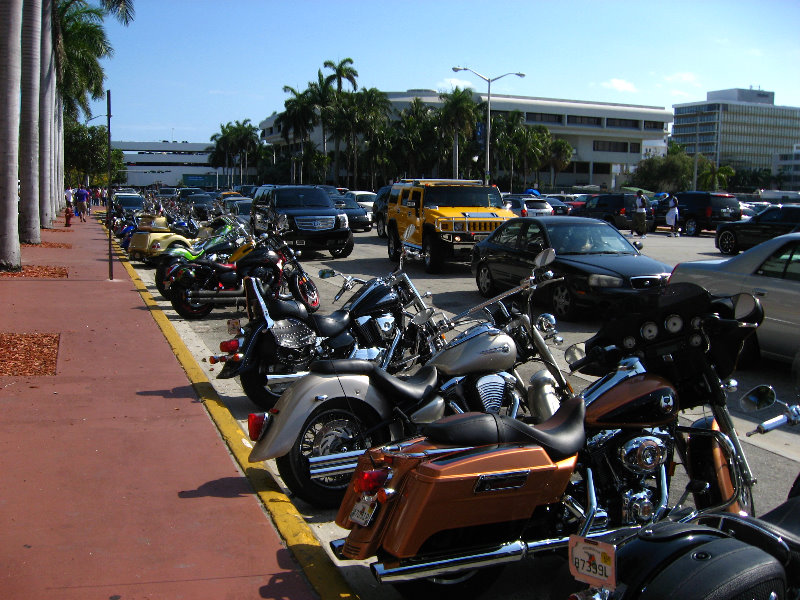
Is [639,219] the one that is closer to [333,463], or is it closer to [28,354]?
[28,354]

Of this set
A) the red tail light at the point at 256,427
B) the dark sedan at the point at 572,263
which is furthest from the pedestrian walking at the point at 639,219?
the red tail light at the point at 256,427

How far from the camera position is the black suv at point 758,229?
24.0 metres

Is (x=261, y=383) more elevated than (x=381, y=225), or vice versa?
(x=381, y=225)

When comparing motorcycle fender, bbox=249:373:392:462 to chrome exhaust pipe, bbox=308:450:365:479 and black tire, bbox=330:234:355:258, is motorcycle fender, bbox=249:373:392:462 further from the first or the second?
black tire, bbox=330:234:355:258

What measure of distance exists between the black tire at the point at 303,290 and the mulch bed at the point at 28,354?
2951mm

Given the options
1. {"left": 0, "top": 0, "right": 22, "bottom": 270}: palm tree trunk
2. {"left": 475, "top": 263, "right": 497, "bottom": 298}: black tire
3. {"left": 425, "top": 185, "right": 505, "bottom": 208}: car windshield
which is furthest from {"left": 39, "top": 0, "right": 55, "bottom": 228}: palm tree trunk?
{"left": 475, "top": 263, "right": 497, "bottom": 298}: black tire

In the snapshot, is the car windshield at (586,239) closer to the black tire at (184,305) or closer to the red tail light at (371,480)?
the black tire at (184,305)

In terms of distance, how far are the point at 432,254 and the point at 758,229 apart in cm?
1275

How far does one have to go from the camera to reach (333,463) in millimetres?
4855

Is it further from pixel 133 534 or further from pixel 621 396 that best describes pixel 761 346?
pixel 133 534

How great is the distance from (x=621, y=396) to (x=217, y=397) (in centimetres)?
464

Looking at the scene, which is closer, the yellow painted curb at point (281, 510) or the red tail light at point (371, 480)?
the red tail light at point (371, 480)

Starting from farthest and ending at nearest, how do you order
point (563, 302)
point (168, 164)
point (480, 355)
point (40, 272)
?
point (168, 164) < point (40, 272) < point (563, 302) < point (480, 355)

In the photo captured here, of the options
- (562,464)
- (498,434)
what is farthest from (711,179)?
(498,434)
